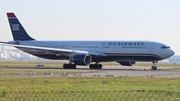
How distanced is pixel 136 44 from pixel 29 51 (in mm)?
17986

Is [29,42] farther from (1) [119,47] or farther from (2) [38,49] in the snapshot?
(1) [119,47]

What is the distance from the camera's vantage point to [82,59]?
59969mm

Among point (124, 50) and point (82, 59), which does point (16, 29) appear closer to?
point (82, 59)

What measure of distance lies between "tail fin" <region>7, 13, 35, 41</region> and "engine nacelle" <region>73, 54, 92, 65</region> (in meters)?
12.7

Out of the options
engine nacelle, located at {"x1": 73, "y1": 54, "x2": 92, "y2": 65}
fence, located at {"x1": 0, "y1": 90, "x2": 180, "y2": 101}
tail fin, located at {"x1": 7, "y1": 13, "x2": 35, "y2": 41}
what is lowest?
engine nacelle, located at {"x1": 73, "y1": 54, "x2": 92, "y2": 65}

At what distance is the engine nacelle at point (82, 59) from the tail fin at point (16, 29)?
12715 mm

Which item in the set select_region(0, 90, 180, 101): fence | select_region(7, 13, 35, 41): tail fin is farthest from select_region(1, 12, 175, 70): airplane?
select_region(0, 90, 180, 101): fence

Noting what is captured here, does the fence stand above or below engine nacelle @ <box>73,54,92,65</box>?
above

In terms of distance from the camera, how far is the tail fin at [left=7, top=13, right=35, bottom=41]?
70.1 m

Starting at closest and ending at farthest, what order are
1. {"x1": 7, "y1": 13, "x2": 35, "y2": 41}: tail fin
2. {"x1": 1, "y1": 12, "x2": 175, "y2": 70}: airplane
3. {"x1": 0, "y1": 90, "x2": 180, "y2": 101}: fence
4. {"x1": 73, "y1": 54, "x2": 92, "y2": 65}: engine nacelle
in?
{"x1": 0, "y1": 90, "x2": 180, "y2": 101}: fence < {"x1": 1, "y1": 12, "x2": 175, "y2": 70}: airplane < {"x1": 73, "y1": 54, "x2": 92, "y2": 65}: engine nacelle < {"x1": 7, "y1": 13, "x2": 35, "y2": 41}: tail fin

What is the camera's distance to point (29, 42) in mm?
69062

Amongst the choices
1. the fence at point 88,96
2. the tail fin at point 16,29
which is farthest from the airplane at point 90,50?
the fence at point 88,96

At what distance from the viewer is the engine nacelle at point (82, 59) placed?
59.9 m

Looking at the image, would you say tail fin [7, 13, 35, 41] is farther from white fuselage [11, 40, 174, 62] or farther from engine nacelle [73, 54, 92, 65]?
engine nacelle [73, 54, 92, 65]
